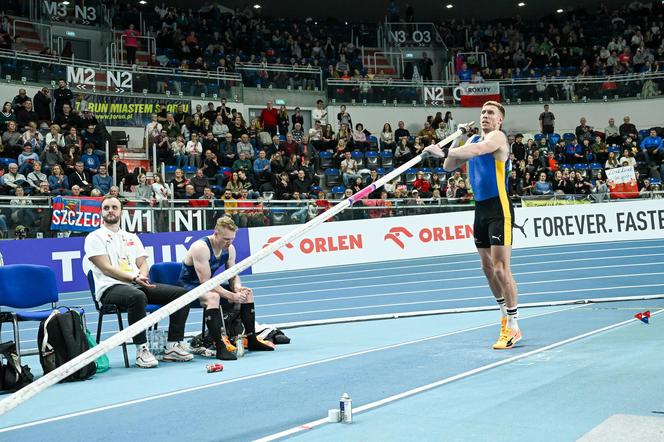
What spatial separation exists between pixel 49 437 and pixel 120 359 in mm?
3094

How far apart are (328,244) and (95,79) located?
8.63m

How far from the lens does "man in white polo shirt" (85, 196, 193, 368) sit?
21.5 feet

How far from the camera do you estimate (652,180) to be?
20.7 metres

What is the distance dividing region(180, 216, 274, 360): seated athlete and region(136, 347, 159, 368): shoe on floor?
57 cm

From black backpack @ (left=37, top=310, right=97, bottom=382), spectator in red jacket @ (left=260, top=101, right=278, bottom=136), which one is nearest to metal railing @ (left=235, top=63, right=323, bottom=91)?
spectator in red jacket @ (left=260, top=101, right=278, bottom=136)

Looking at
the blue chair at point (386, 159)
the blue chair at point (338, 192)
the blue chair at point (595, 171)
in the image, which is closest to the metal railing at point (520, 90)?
the blue chair at point (386, 159)

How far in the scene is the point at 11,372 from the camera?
18.4 ft

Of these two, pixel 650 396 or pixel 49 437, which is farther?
pixel 650 396

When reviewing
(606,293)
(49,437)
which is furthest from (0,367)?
(606,293)

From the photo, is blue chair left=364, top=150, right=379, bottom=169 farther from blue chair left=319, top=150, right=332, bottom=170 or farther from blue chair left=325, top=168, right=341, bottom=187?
blue chair left=325, top=168, right=341, bottom=187

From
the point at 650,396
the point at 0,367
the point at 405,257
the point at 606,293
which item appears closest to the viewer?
the point at 650,396

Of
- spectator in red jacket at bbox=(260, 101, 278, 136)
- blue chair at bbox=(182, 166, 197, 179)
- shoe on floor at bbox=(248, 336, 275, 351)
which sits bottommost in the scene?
shoe on floor at bbox=(248, 336, 275, 351)

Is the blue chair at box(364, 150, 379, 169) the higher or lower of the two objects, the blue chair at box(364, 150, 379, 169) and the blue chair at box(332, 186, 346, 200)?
the higher

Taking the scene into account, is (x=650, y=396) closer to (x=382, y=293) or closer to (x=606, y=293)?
(x=606, y=293)
